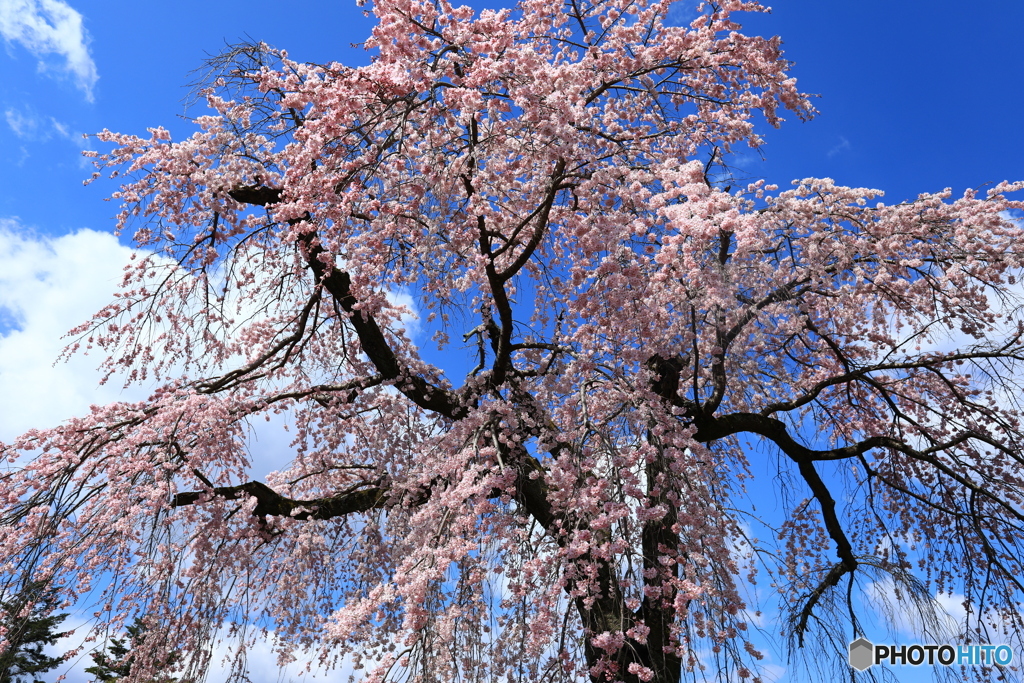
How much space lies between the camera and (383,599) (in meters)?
4.03

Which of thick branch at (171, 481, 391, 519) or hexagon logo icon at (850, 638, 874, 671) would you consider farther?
thick branch at (171, 481, 391, 519)

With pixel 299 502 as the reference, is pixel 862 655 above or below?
below

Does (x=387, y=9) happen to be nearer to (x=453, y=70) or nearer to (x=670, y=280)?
(x=453, y=70)

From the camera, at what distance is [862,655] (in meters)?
5.52

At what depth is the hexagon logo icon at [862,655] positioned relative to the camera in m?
5.49

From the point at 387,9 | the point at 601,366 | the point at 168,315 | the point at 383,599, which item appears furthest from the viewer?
the point at 168,315

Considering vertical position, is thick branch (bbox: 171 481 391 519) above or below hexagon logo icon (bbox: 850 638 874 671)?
above

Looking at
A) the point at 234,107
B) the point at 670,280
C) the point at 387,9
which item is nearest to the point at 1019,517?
the point at 670,280

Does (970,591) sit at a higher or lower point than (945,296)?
lower

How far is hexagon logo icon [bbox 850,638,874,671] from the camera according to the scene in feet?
18.0

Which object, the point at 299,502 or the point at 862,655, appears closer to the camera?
the point at 862,655

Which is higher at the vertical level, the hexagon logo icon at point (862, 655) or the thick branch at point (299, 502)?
the thick branch at point (299, 502)

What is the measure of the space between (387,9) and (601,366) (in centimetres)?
298

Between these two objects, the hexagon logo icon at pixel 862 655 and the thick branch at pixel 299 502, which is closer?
the hexagon logo icon at pixel 862 655
